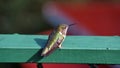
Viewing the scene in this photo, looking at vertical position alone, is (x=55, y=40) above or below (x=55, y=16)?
above

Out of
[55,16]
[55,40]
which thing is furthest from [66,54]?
[55,16]

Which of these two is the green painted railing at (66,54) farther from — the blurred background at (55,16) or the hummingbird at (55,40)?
the blurred background at (55,16)

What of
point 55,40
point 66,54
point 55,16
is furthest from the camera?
point 55,16

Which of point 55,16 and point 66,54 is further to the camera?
point 55,16

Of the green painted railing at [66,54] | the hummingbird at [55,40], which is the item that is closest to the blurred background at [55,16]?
the hummingbird at [55,40]

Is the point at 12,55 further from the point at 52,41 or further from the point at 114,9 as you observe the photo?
the point at 114,9

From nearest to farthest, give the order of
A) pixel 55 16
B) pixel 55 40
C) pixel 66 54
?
1. pixel 66 54
2. pixel 55 40
3. pixel 55 16

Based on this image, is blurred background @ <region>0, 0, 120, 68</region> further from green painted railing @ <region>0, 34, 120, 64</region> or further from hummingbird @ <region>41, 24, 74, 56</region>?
green painted railing @ <region>0, 34, 120, 64</region>

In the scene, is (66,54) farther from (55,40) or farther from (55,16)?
(55,16)
